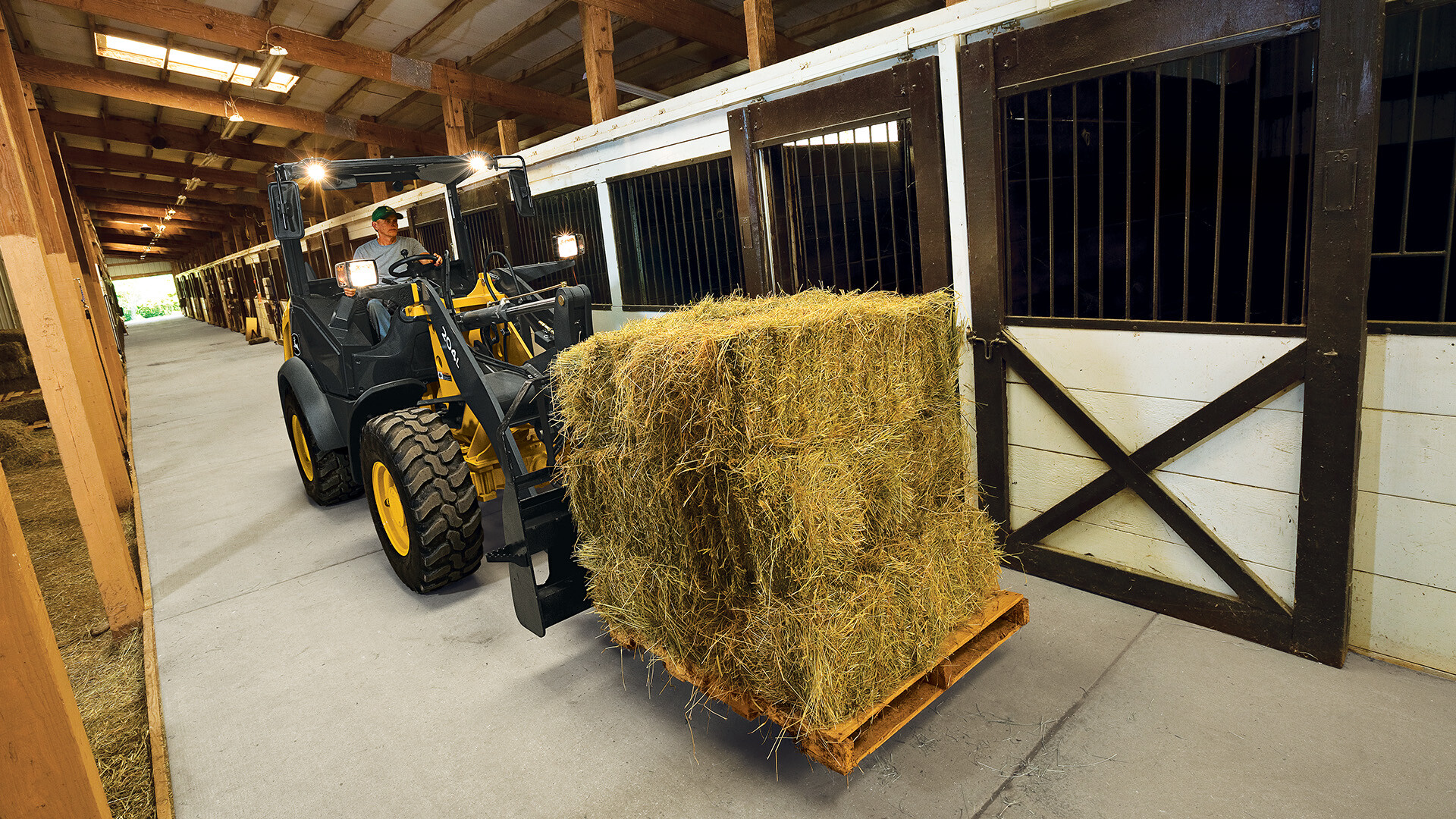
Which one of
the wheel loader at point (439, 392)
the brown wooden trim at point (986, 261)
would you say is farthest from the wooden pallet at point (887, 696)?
the wheel loader at point (439, 392)

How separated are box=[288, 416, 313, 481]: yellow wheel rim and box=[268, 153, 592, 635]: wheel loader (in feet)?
0.39

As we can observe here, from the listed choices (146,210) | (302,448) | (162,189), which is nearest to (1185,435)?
(302,448)

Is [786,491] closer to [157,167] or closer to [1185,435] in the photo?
[1185,435]

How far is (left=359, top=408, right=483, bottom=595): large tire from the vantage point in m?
3.53

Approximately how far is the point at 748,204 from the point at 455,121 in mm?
4891

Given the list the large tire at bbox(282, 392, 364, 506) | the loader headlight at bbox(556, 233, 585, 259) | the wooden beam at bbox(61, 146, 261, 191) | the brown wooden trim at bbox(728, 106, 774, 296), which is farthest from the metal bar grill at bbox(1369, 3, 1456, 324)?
the wooden beam at bbox(61, 146, 261, 191)

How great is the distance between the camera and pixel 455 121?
7883mm

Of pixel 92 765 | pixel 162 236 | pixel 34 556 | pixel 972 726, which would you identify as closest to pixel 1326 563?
pixel 972 726

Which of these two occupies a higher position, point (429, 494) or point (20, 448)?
point (429, 494)

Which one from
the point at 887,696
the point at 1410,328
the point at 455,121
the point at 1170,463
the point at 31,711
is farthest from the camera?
the point at 455,121

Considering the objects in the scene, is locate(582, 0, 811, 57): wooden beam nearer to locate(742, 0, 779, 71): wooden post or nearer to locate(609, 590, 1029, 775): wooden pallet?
locate(742, 0, 779, 71): wooden post

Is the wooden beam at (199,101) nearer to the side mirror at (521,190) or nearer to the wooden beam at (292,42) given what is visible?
the wooden beam at (292,42)

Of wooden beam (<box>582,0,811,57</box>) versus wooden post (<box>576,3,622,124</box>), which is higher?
wooden beam (<box>582,0,811,57</box>)

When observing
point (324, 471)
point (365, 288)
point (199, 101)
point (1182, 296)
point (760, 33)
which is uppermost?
point (199, 101)
